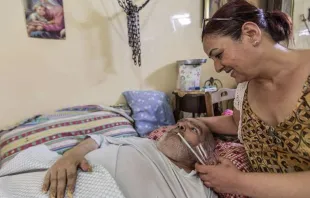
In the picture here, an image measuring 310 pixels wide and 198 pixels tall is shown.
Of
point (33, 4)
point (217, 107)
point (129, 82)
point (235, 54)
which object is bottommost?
point (217, 107)

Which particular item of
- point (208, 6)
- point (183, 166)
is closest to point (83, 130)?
point (183, 166)

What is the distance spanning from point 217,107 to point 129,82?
788 millimetres

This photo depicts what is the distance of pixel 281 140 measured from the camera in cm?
76

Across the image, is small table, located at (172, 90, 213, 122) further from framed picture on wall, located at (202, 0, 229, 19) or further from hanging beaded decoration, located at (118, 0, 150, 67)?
framed picture on wall, located at (202, 0, 229, 19)

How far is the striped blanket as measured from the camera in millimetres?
1111

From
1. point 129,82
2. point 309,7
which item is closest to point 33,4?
point 129,82

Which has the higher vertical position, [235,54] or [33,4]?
[33,4]

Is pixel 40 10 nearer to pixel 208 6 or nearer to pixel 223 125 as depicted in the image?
pixel 223 125

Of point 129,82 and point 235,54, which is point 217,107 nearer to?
point 129,82

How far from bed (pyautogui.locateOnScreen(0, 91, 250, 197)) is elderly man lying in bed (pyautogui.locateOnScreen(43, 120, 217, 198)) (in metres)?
0.07

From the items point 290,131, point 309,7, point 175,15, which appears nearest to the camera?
point 290,131

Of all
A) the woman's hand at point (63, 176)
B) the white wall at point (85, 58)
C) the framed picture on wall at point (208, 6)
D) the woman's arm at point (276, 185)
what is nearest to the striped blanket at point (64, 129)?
the white wall at point (85, 58)

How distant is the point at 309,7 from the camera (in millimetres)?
2361

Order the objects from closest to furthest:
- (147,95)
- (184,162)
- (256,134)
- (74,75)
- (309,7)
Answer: (256,134) → (184,162) → (74,75) → (147,95) → (309,7)
